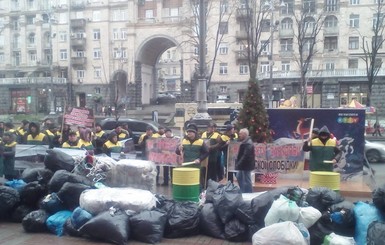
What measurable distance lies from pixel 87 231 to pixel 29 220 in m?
1.17

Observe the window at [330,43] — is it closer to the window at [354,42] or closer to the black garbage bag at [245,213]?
the window at [354,42]

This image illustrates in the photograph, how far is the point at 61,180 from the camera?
7.55 metres

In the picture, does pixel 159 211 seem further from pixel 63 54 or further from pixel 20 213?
pixel 63 54

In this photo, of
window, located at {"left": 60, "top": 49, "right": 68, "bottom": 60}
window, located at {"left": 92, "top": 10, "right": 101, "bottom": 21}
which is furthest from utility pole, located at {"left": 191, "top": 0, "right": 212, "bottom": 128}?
window, located at {"left": 60, "top": 49, "right": 68, "bottom": 60}

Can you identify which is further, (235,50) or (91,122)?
(235,50)

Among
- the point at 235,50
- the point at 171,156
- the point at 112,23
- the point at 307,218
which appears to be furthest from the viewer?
the point at 112,23

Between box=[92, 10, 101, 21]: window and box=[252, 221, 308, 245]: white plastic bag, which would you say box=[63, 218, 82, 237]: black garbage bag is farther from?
box=[92, 10, 101, 21]: window

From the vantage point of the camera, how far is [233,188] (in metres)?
7.27

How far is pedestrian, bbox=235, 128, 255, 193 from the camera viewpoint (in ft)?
29.5

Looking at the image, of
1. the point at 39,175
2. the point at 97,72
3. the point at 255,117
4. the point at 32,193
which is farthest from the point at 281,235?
the point at 97,72

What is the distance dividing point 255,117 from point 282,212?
5205 mm

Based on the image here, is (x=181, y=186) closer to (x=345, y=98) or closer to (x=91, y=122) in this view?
(x=91, y=122)

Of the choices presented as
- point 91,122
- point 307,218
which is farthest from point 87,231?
point 91,122

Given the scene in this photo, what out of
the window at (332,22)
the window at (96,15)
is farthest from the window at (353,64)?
the window at (96,15)
